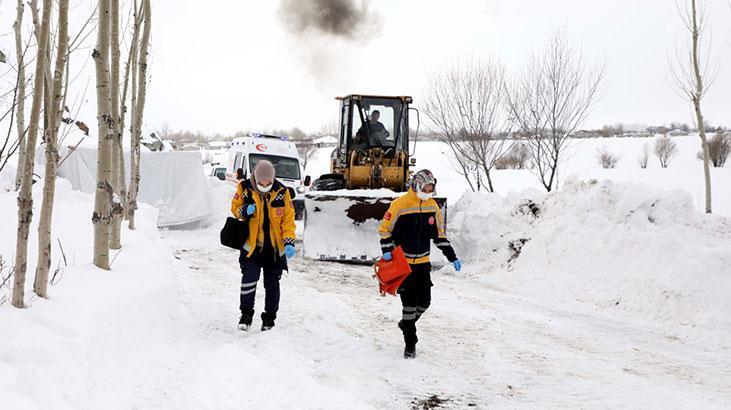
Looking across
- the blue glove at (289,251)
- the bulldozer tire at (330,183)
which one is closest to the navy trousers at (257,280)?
the blue glove at (289,251)

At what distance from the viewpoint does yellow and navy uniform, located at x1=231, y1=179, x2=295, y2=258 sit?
546 centimetres

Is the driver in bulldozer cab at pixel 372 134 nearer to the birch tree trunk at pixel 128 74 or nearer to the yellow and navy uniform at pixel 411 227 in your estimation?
the birch tree trunk at pixel 128 74

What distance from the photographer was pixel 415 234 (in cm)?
541

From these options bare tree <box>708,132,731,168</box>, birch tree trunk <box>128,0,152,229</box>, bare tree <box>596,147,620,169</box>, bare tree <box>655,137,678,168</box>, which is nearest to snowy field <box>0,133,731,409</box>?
birch tree trunk <box>128,0,152,229</box>

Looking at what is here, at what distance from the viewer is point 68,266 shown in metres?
5.75

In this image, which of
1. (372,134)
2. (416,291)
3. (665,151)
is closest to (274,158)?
(372,134)

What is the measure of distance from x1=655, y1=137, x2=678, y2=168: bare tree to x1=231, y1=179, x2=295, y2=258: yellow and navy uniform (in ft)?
109

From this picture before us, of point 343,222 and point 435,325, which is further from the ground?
point 343,222

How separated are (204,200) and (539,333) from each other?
437 inches

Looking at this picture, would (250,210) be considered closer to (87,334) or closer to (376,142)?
(87,334)

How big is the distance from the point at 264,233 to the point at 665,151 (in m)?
34.9

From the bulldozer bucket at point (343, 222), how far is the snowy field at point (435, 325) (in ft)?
1.33

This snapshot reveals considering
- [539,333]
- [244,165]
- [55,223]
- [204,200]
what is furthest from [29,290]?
[244,165]

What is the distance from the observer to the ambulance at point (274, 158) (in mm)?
16531
